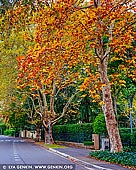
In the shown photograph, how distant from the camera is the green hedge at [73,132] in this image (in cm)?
3634

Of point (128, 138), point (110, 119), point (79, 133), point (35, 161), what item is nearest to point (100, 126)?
point (128, 138)

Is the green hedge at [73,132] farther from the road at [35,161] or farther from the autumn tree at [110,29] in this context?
the autumn tree at [110,29]

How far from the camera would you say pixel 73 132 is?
4084 centimetres

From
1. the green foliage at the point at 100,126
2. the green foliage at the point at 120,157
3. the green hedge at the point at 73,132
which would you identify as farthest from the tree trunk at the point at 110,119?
the green hedge at the point at 73,132

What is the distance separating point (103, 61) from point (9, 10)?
10779 millimetres

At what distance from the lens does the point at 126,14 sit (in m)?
18.1

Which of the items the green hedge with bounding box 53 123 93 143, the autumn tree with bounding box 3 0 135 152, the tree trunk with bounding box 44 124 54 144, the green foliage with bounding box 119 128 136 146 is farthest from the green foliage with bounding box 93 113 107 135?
the tree trunk with bounding box 44 124 54 144

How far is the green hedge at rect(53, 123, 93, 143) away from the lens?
3634 centimetres

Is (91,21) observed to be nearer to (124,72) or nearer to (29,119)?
(124,72)

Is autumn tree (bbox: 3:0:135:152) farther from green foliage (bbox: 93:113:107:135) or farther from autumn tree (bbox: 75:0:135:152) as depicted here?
green foliage (bbox: 93:113:107:135)

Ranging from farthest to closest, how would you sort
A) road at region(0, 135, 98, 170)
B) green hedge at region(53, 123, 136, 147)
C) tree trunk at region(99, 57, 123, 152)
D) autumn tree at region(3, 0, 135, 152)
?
green hedge at region(53, 123, 136, 147) → tree trunk at region(99, 57, 123, 152) → autumn tree at region(3, 0, 135, 152) → road at region(0, 135, 98, 170)

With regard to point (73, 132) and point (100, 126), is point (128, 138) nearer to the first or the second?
point (100, 126)

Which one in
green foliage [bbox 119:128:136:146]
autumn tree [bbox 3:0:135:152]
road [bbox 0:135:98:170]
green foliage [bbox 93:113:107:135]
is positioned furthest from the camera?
green foliage [bbox 93:113:107:135]

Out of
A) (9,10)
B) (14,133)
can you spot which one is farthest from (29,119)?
(14,133)
